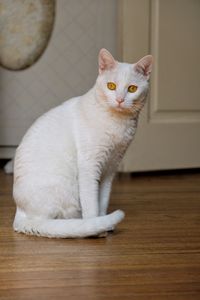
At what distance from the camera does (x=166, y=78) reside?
2.62 meters

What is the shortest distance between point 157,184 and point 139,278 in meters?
1.32

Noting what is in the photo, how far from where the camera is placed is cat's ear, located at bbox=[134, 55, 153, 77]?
1.51 m

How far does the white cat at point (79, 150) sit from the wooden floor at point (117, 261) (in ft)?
0.34

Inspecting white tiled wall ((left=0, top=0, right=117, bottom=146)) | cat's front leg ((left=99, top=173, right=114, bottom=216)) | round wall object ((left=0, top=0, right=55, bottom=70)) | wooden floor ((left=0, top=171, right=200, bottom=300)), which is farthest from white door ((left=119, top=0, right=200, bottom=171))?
cat's front leg ((left=99, top=173, right=114, bottom=216))

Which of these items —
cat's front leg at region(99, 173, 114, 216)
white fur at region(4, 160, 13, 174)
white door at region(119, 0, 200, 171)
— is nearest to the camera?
cat's front leg at region(99, 173, 114, 216)

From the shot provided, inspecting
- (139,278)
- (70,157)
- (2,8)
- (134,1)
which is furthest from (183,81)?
(139,278)

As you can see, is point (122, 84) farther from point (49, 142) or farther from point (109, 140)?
point (49, 142)

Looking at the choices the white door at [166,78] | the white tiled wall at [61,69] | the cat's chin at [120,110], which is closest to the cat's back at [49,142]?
the cat's chin at [120,110]

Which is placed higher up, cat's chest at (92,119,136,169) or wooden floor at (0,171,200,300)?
cat's chest at (92,119,136,169)

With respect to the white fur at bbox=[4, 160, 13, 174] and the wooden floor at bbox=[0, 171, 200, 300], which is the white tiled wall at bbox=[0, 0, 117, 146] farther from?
the wooden floor at bbox=[0, 171, 200, 300]

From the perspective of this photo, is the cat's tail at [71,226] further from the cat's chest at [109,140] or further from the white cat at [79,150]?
the cat's chest at [109,140]

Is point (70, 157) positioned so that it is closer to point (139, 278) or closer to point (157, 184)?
point (139, 278)

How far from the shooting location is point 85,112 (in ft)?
5.07

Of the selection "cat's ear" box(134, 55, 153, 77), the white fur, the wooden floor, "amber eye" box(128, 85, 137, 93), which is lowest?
the white fur
